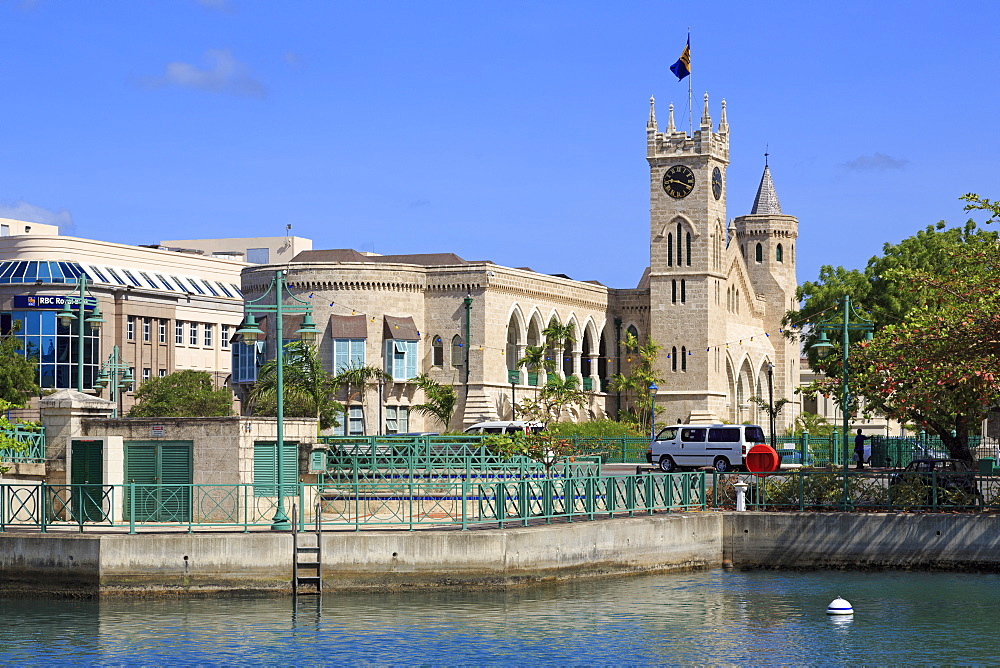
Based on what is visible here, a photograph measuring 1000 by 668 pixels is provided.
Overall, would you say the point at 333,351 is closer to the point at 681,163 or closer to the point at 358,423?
the point at 358,423

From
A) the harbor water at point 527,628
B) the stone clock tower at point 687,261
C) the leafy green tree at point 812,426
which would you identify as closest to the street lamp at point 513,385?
the stone clock tower at point 687,261

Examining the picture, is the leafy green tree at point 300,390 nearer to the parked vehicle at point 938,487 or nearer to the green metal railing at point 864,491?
the green metal railing at point 864,491

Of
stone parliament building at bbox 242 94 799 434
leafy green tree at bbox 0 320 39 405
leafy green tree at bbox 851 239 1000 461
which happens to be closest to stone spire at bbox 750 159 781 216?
stone parliament building at bbox 242 94 799 434

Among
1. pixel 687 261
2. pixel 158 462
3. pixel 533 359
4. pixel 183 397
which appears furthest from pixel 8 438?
pixel 687 261

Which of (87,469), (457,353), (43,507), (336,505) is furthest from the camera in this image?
(457,353)

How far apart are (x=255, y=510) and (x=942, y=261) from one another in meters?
34.5

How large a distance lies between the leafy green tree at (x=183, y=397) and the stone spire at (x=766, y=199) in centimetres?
4920

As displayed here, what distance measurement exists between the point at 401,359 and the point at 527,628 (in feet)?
183

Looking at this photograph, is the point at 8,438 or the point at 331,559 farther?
the point at 8,438

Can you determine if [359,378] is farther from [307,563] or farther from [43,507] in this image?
[307,563]

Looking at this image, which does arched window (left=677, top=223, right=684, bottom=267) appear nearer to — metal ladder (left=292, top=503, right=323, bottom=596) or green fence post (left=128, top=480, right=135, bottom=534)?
Result: metal ladder (left=292, top=503, right=323, bottom=596)

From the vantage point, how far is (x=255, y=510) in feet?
103

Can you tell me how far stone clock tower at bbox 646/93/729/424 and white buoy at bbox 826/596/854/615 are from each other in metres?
63.5

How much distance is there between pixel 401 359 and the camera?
82.2 m
